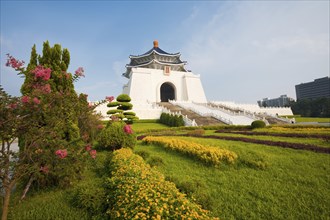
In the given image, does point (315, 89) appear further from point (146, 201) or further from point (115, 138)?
point (146, 201)

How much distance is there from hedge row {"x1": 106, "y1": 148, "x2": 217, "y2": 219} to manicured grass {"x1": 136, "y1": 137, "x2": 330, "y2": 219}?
0.73 metres

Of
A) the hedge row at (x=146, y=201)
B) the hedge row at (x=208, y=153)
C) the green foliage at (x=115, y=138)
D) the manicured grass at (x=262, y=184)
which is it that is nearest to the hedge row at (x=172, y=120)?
the green foliage at (x=115, y=138)

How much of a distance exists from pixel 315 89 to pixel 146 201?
111759mm

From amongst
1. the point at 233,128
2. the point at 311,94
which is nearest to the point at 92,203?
the point at 233,128

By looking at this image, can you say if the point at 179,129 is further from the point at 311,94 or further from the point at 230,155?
the point at 311,94

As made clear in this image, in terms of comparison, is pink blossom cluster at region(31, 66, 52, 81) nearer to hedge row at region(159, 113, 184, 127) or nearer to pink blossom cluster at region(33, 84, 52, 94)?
pink blossom cluster at region(33, 84, 52, 94)

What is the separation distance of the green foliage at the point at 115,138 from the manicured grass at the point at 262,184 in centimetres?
195

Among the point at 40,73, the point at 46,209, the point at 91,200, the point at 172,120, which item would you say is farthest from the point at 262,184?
the point at 172,120

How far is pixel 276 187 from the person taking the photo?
13.8 feet

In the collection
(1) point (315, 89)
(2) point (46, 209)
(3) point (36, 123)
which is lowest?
(2) point (46, 209)

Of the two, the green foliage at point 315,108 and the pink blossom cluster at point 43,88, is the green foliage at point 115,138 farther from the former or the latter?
the green foliage at point 315,108

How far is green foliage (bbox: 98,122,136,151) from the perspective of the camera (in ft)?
24.8

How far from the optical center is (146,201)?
2.90 m

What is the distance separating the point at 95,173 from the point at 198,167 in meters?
2.99
